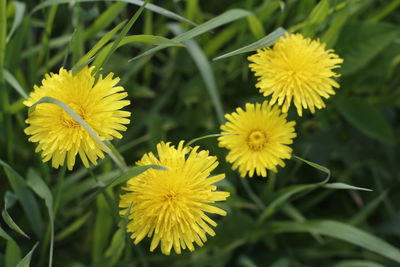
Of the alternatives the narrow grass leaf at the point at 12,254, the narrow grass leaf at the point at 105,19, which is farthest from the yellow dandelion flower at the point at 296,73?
the narrow grass leaf at the point at 12,254

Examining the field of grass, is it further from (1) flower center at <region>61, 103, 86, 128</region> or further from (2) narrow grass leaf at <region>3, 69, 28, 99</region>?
(1) flower center at <region>61, 103, 86, 128</region>

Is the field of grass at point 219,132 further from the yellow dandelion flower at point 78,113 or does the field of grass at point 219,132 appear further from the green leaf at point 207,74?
the yellow dandelion flower at point 78,113

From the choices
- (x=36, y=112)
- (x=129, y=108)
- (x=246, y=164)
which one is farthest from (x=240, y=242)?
(x=36, y=112)

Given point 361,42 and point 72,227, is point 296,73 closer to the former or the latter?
point 361,42

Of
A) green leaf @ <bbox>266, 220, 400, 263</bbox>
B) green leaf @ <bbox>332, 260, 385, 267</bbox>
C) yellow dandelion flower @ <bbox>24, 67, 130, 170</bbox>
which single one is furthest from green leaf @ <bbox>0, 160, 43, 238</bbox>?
green leaf @ <bbox>332, 260, 385, 267</bbox>

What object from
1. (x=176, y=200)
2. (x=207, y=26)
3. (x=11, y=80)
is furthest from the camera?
(x=11, y=80)

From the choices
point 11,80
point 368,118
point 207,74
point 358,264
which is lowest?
point 358,264

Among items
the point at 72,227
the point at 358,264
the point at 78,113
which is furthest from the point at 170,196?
the point at 358,264
